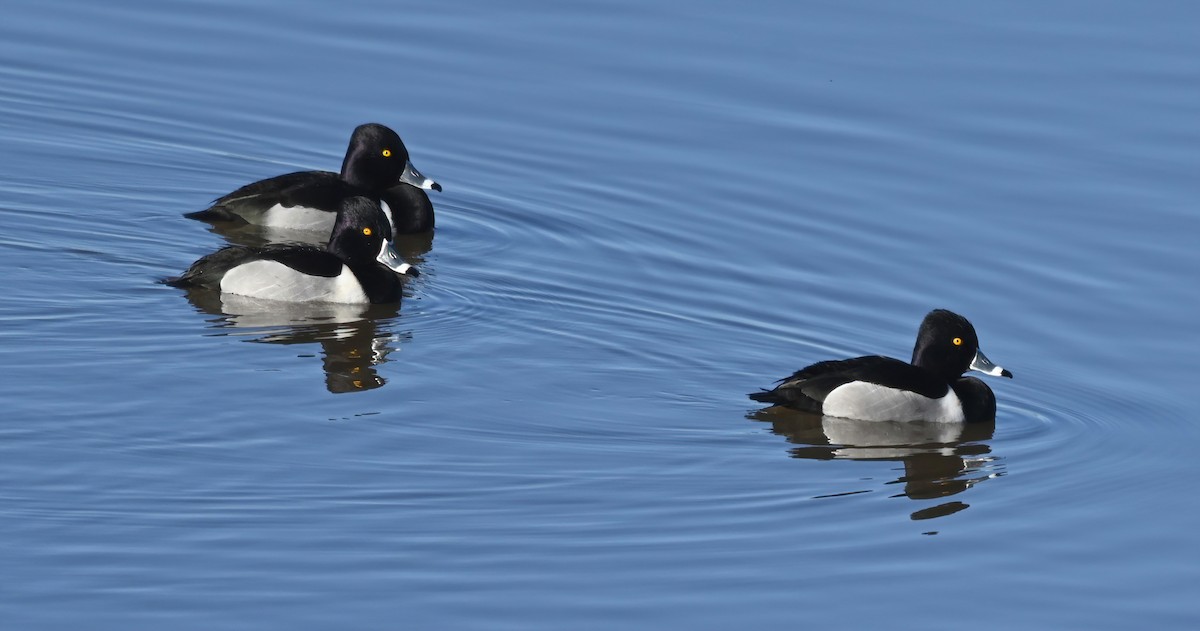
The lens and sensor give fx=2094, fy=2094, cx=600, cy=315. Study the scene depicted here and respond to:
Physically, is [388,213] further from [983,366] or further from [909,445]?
[909,445]

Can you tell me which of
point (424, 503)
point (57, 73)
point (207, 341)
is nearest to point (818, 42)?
point (57, 73)

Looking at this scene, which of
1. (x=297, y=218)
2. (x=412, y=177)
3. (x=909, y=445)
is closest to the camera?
(x=909, y=445)

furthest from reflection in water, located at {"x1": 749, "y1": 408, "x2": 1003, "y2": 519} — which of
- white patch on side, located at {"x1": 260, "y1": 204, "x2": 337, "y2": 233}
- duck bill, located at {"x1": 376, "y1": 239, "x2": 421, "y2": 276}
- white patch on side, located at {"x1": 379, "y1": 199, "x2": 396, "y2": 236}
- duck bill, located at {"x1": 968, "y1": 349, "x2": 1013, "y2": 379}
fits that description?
white patch on side, located at {"x1": 260, "y1": 204, "x2": 337, "y2": 233}

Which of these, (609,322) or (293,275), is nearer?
(609,322)

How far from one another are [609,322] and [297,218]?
369 cm

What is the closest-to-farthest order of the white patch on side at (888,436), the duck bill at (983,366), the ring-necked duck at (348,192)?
the white patch on side at (888,436) → the duck bill at (983,366) → the ring-necked duck at (348,192)

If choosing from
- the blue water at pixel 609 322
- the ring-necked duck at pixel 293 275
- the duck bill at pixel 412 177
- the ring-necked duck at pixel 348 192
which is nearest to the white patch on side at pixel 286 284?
the ring-necked duck at pixel 293 275

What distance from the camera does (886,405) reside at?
1322 centimetres

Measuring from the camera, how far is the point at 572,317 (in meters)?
14.5

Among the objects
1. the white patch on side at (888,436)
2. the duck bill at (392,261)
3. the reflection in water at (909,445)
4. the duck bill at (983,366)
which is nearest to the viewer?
the reflection in water at (909,445)

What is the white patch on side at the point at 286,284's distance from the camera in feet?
48.2

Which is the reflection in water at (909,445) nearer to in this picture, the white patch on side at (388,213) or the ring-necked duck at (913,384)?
the ring-necked duck at (913,384)

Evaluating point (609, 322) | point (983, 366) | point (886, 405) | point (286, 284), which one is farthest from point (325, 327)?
point (983, 366)

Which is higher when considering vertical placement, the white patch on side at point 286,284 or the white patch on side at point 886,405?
the white patch on side at point 286,284
